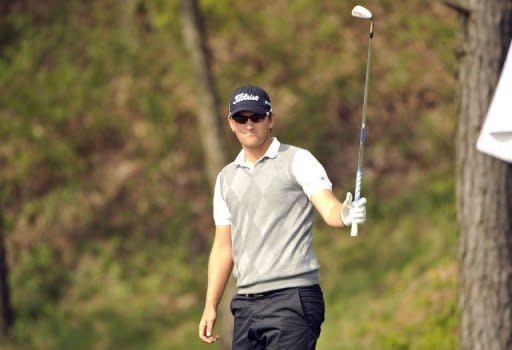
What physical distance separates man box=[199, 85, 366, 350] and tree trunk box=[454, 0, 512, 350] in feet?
11.5

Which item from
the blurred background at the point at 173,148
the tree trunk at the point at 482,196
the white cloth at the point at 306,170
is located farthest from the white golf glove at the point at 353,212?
the blurred background at the point at 173,148

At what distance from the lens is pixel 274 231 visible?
5.46 m

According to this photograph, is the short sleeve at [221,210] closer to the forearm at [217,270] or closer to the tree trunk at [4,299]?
the forearm at [217,270]

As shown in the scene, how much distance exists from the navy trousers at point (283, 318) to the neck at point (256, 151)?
0.72 meters

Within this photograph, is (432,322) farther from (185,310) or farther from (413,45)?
(413,45)

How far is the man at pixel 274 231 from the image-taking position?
545 centimetres

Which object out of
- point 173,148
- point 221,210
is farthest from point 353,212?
point 173,148

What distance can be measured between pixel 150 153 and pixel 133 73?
207 centimetres

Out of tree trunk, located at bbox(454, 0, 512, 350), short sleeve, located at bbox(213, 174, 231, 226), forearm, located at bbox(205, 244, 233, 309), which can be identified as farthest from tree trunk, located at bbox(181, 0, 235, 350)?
short sleeve, located at bbox(213, 174, 231, 226)

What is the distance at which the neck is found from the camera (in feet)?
18.3

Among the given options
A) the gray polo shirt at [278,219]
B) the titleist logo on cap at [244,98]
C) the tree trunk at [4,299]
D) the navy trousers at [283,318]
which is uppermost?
the titleist logo on cap at [244,98]

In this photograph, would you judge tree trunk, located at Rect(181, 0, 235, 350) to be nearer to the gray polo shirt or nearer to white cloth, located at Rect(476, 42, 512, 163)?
white cloth, located at Rect(476, 42, 512, 163)

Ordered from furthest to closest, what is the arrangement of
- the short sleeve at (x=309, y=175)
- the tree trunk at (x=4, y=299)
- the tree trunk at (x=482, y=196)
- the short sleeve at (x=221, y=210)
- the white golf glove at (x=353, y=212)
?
the tree trunk at (x=4, y=299) < the tree trunk at (x=482, y=196) < the short sleeve at (x=221, y=210) < the short sleeve at (x=309, y=175) < the white golf glove at (x=353, y=212)

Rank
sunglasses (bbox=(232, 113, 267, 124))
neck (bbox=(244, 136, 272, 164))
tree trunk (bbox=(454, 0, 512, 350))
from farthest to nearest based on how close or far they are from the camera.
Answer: tree trunk (bbox=(454, 0, 512, 350)) < neck (bbox=(244, 136, 272, 164)) < sunglasses (bbox=(232, 113, 267, 124))
